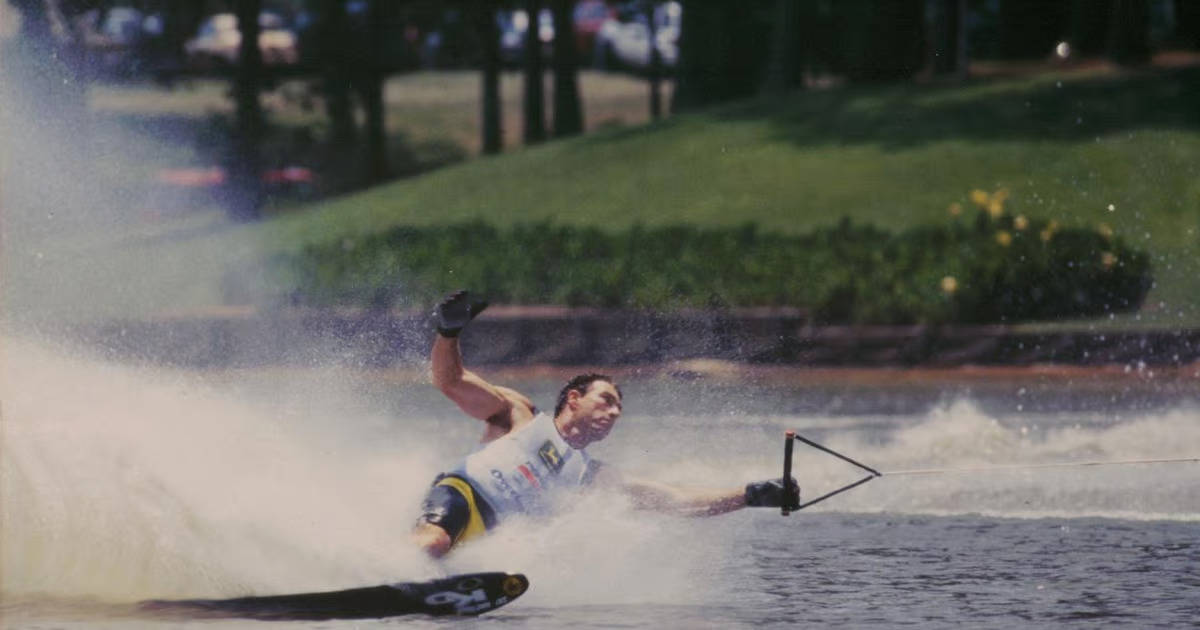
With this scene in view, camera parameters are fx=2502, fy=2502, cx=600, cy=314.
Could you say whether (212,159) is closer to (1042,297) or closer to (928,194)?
(928,194)

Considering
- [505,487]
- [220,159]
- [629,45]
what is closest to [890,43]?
[220,159]

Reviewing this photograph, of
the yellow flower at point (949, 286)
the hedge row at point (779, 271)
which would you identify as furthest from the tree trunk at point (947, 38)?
the yellow flower at point (949, 286)

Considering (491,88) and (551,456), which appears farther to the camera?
(491,88)

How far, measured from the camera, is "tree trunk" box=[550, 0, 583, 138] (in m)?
39.8

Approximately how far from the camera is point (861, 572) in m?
10.5

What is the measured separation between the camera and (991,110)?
96.8 feet

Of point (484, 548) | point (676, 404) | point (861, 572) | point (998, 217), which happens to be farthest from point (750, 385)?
point (484, 548)

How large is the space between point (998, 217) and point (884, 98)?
9630 millimetres

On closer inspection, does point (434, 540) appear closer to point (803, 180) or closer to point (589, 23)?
point (803, 180)

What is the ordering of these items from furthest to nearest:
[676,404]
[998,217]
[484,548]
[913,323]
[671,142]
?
[671,142], [998,217], [913,323], [676,404], [484,548]

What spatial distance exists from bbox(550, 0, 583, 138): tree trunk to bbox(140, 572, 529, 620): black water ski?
101ft

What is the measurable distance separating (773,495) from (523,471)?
3.23ft

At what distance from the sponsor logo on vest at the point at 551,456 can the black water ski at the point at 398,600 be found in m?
0.66

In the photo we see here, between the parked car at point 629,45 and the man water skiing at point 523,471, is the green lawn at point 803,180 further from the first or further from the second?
the parked car at point 629,45
